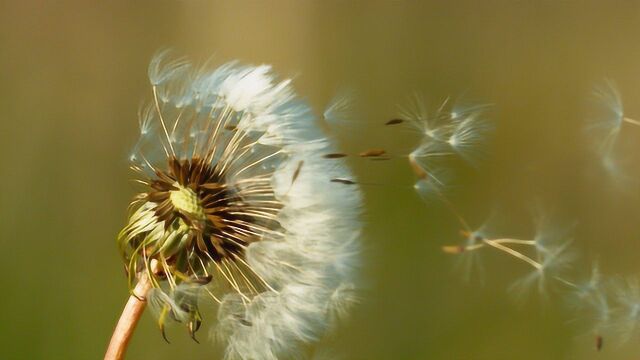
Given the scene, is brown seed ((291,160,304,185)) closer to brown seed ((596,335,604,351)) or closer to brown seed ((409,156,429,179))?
brown seed ((409,156,429,179))

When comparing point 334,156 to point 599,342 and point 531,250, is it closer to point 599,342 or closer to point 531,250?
point 531,250

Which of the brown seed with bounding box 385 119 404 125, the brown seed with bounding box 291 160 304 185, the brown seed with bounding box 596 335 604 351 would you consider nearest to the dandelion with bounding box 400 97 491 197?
the brown seed with bounding box 385 119 404 125

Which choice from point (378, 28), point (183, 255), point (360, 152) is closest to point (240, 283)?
point (183, 255)

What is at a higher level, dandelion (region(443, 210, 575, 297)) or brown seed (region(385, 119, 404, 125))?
brown seed (region(385, 119, 404, 125))

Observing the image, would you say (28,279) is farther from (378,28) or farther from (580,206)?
(580,206)

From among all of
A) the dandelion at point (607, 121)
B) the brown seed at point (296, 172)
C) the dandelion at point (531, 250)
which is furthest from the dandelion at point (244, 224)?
the dandelion at point (607, 121)

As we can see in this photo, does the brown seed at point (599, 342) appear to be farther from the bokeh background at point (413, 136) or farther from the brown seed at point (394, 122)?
the brown seed at point (394, 122)

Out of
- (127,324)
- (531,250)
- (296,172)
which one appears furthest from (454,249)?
(127,324)
